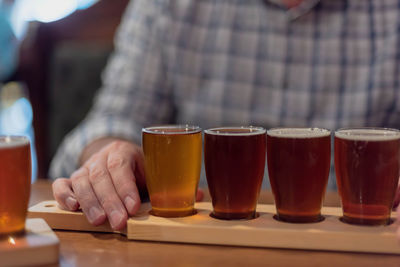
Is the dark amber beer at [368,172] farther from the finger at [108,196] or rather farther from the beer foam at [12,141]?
the beer foam at [12,141]

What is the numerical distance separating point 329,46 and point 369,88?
0.17 m

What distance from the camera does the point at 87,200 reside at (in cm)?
91

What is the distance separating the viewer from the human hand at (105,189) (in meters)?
0.88

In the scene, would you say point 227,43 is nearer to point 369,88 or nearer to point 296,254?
point 369,88

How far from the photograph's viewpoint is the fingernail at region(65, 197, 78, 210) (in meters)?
0.93

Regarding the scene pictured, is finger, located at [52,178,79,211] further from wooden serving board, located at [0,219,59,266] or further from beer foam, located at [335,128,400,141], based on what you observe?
beer foam, located at [335,128,400,141]

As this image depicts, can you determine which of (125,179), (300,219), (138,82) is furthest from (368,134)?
(138,82)

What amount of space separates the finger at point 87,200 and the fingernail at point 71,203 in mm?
19

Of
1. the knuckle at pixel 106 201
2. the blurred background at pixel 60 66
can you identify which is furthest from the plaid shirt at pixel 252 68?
the knuckle at pixel 106 201

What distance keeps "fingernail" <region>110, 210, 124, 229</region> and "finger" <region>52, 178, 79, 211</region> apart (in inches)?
3.7

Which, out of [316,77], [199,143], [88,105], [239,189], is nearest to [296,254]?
[239,189]

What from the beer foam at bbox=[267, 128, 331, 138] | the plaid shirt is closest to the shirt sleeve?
the plaid shirt

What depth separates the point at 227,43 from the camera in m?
1.63

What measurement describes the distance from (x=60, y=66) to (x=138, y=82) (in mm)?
584
